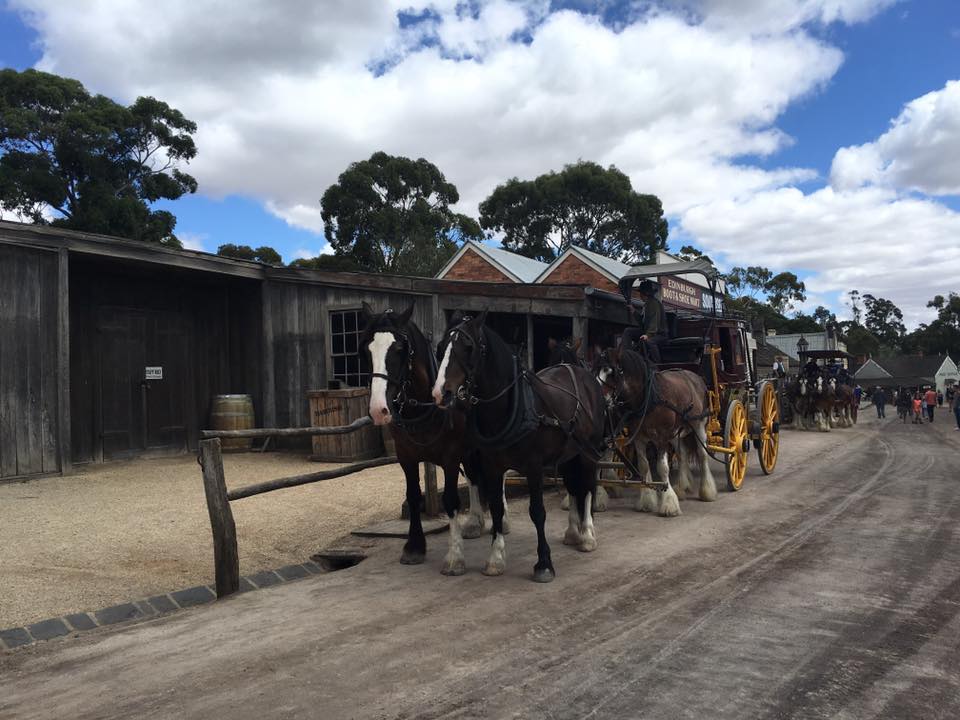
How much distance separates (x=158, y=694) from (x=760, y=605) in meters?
3.33

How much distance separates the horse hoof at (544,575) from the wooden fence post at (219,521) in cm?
209

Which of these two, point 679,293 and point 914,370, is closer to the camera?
point 679,293

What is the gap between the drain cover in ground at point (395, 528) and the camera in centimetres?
591

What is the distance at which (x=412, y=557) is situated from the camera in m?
5.08

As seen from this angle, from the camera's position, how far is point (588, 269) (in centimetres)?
2552

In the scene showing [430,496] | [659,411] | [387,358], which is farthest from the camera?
[659,411]

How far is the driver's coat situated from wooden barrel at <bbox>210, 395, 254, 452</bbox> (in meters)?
7.92

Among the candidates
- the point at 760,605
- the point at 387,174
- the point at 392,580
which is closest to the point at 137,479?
the point at 392,580

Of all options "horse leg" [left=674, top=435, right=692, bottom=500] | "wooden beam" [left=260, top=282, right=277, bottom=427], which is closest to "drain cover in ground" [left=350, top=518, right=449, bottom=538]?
"horse leg" [left=674, top=435, right=692, bottom=500]

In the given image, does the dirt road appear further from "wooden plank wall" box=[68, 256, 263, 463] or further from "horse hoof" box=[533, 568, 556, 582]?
"wooden plank wall" box=[68, 256, 263, 463]

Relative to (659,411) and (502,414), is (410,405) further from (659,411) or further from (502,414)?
(659,411)

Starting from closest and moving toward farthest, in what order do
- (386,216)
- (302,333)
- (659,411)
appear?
(659,411)
(302,333)
(386,216)

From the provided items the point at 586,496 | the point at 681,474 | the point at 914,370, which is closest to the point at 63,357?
the point at 586,496

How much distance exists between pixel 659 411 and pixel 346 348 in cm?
630
